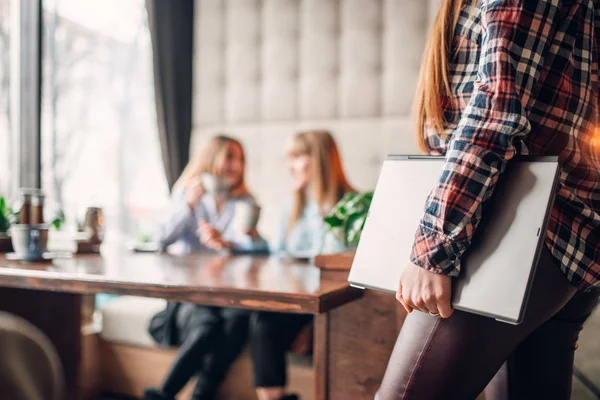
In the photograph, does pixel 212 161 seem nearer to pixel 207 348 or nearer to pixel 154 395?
pixel 207 348

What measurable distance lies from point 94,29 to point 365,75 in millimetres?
1557

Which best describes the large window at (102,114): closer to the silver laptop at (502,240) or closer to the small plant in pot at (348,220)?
the small plant in pot at (348,220)

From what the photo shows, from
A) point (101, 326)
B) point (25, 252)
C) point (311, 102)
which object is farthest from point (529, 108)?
point (311, 102)

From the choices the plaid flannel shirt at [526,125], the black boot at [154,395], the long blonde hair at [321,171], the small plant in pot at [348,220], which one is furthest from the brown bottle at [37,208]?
the plaid flannel shirt at [526,125]

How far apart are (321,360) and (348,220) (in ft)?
1.32

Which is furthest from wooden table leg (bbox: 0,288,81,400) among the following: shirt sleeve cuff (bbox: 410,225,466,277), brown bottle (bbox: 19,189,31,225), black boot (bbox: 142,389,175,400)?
shirt sleeve cuff (bbox: 410,225,466,277)

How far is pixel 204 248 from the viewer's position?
8.64ft

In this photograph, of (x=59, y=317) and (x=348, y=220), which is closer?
(x=348, y=220)

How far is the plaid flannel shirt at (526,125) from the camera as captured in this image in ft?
2.70

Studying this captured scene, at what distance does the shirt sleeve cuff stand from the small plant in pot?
2.41ft

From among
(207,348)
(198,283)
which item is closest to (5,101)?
(207,348)

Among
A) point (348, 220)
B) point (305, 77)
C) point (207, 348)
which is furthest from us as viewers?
point (305, 77)

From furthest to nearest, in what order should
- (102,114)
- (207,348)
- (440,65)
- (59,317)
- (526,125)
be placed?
1. (102,114)
2. (59,317)
3. (207,348)
4. (440,65)
5. (526,125)

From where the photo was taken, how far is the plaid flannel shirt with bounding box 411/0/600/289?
32.4 inches
